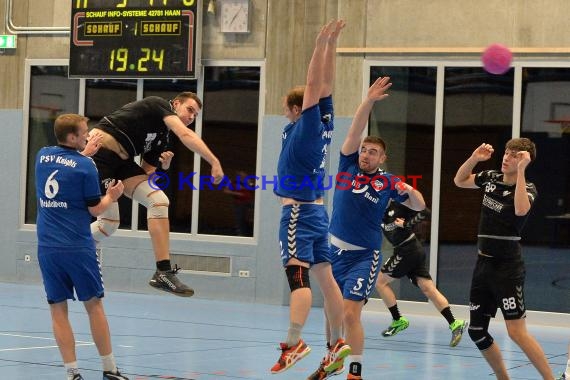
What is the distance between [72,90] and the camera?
18141 mm

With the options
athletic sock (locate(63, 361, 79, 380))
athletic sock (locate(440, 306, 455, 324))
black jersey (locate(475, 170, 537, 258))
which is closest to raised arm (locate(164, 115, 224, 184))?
athletic sock (locate(63, 361, 79, 380))

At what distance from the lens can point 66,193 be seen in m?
8.34

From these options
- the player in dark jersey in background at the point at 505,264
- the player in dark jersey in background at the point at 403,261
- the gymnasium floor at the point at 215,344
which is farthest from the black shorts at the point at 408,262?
the player in dark jersey in background at the point at 505,264

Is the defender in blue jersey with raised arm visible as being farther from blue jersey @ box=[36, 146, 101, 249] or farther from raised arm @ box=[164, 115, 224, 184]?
blue jersey @ box=[36, 146, 101, 249]

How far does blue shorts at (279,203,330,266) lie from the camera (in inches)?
342

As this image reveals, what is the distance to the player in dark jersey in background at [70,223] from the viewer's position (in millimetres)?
8352

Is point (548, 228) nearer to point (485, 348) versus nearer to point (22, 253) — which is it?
point (485, 348)

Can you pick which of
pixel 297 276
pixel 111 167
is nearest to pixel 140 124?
pixel 111 167

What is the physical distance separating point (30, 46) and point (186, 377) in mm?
10452

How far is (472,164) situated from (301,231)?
1507mm

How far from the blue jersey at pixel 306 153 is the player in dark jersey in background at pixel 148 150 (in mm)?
712

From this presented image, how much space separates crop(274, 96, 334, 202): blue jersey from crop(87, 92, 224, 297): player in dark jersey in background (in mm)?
712

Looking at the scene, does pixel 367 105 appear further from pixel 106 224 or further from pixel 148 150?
pixel 106 224

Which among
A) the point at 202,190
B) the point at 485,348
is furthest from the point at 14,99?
the point at 485,348
